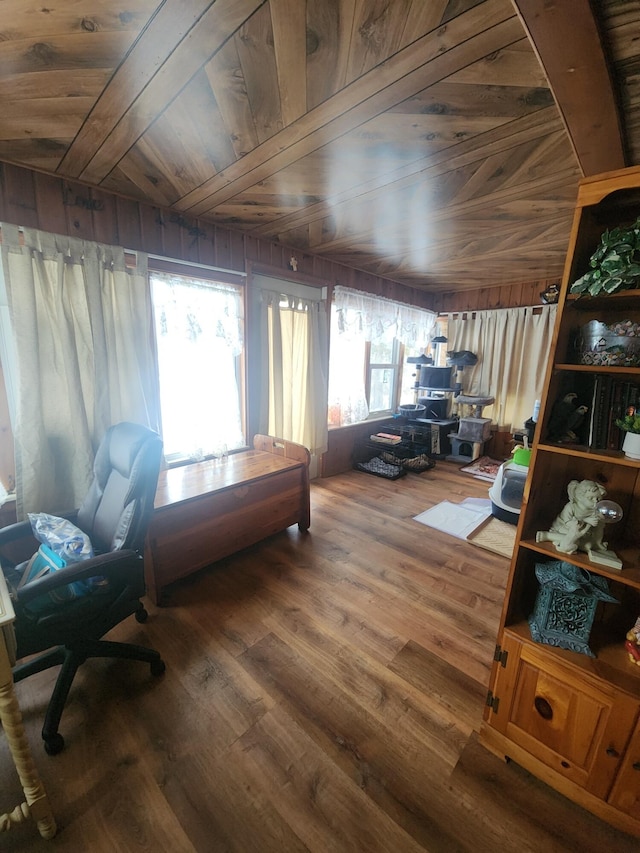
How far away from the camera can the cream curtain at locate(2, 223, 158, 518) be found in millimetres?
1679

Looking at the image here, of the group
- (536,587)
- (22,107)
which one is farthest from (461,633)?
(22,107)

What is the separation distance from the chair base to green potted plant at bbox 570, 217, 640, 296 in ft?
6.97

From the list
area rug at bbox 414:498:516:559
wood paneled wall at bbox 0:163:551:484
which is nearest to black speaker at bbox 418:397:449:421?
area rug at bbox 414:498:516:559

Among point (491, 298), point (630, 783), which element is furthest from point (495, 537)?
point (491, 298)

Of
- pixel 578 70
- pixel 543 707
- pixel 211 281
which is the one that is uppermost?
pixel 578 70

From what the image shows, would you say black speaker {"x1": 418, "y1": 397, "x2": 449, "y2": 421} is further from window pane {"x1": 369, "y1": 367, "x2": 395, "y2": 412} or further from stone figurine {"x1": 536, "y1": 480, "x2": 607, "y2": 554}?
stone figurine {"x1": 536, "y1": 480, "x2": 607, "y2": 554}

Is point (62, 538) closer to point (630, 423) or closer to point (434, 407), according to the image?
point (630, 423)

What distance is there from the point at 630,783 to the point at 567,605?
0.47 meters

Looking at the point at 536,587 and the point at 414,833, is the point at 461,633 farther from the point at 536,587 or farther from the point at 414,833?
the point at 414,833

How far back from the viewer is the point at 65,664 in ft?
4.21

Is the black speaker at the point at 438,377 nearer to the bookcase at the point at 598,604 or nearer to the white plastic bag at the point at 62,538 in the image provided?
the bookcase at the point at 598,604

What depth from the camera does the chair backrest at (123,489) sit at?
1.30 meters

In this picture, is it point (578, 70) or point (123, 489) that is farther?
point (123, 489)

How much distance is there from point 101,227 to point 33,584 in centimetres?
193
